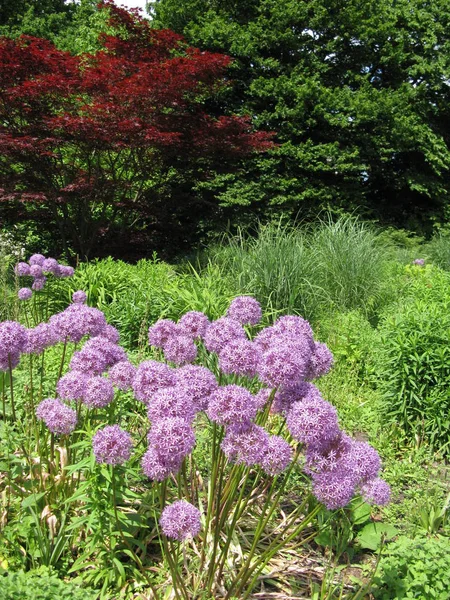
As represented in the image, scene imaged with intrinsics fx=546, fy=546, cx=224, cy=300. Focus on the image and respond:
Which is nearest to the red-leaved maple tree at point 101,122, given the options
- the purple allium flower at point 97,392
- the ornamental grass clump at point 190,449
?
the ornamental grass clump at point 190,449

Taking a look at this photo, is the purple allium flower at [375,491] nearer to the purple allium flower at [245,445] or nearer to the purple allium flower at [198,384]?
the purple allium flower at [245,445]

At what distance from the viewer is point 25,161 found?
7.80 metres

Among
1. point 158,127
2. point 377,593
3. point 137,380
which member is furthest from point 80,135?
point 377,593

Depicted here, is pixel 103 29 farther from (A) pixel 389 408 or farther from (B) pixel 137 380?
(B) pixel 137 380

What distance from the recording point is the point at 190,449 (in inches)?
58.1

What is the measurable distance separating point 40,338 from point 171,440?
3.59 feet

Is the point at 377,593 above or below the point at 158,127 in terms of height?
below

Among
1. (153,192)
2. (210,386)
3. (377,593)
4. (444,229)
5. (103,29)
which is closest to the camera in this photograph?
(210,386)

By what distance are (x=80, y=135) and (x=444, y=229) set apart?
10.1 meters

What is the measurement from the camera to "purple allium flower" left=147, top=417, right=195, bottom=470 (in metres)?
1.41

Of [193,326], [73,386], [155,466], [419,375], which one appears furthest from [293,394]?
[419,375]

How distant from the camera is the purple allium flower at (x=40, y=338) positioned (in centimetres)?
225

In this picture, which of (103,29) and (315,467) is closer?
(315,467)

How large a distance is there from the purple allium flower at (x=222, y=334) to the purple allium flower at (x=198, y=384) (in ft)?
0.46
